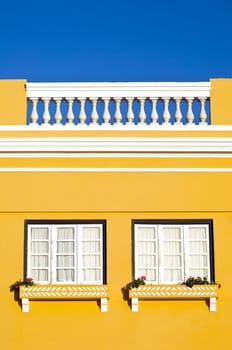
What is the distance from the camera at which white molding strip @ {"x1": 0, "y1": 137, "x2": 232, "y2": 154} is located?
1165cm

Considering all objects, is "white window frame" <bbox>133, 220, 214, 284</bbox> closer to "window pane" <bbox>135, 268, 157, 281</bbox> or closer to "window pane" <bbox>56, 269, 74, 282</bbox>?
"window pane" <bbox>135, 268, 157, 281</bbox>

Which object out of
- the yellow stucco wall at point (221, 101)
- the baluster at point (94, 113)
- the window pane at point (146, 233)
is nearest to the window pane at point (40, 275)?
the window pane at point (146, 233)

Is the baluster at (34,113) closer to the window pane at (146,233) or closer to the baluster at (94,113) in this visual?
the baluster at (94,113)

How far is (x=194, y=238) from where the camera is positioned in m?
11.8

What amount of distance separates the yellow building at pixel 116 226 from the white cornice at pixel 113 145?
0.05 feet

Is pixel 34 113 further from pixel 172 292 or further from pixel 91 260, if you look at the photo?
pixel 172 292

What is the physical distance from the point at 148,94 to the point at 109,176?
151 cm

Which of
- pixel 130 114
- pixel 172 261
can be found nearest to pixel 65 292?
pixel 172 261

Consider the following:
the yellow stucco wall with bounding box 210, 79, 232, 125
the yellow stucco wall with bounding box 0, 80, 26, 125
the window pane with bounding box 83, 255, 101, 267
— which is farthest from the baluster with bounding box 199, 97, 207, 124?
the yellow stucco wall with bounding box 0, 80, 26, 125

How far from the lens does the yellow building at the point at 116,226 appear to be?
1145 cm

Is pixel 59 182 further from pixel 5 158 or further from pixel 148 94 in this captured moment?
pixel 148 94

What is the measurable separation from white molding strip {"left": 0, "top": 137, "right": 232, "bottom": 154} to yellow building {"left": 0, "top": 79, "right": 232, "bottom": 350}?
0.02 metres

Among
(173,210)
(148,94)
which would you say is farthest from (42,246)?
(148,94)

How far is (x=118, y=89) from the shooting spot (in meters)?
12.1
